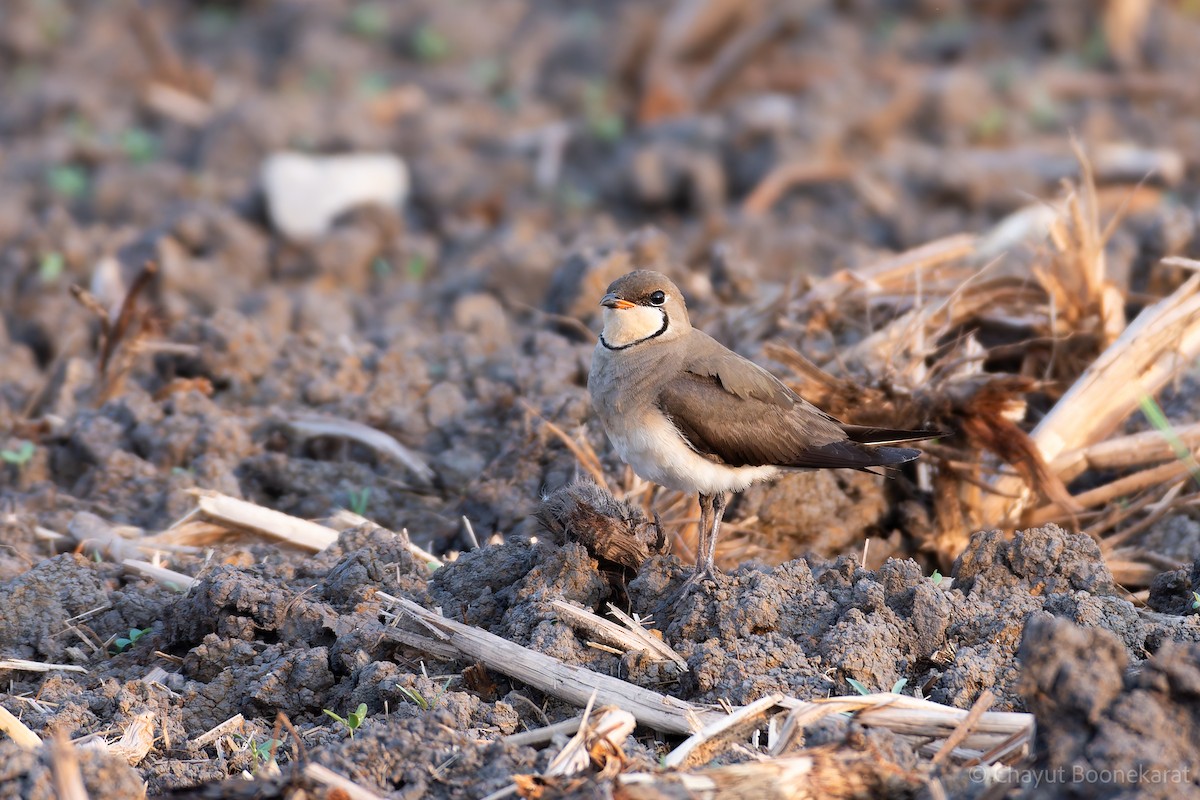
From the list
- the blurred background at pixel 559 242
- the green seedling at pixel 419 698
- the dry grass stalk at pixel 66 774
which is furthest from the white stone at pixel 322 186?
the dry grass stalk at pixel 66 774

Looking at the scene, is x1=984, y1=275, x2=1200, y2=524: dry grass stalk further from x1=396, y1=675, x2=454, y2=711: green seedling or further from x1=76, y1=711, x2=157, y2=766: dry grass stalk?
x1=76, y1=711, x2=157, y2=766: dry grass stalk

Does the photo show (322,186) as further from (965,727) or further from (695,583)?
(965,727)

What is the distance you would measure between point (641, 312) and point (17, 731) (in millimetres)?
2466

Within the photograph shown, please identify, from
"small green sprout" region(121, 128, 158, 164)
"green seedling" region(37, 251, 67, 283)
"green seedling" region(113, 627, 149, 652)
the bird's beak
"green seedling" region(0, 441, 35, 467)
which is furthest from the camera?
"small green sprout" region(121, 128, 158, 164)

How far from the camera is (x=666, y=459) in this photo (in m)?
4.48

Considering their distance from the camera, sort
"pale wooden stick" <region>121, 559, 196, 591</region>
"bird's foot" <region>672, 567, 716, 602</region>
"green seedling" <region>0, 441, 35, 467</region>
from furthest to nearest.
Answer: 1. "green seedling" <region>0, 441, 35, 467</region>
2. "pale wooden stick" <region>121, 559, 196, 591</region>
3. "bird's foot" <region>672, 567, 716, 602</region>

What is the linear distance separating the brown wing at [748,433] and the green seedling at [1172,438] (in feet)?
3.18

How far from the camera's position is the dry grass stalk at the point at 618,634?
150 inches

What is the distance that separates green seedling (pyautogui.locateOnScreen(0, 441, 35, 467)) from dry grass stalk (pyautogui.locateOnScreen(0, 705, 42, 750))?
2.24 metres

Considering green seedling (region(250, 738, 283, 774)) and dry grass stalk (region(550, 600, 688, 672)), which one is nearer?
green seedling (region(250, 738, 283, 774))

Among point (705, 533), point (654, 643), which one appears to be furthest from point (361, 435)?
point (654, 643)

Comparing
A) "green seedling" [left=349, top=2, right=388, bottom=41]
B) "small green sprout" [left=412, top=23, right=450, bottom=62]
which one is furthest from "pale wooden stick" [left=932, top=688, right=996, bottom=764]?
"green seedling" [left=349, top=2, right=388, bottom=41]

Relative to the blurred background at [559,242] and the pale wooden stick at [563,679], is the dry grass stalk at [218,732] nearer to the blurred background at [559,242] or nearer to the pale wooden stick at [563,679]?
the pale wooden stick at [563,679]

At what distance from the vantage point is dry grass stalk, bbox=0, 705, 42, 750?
3414mm
